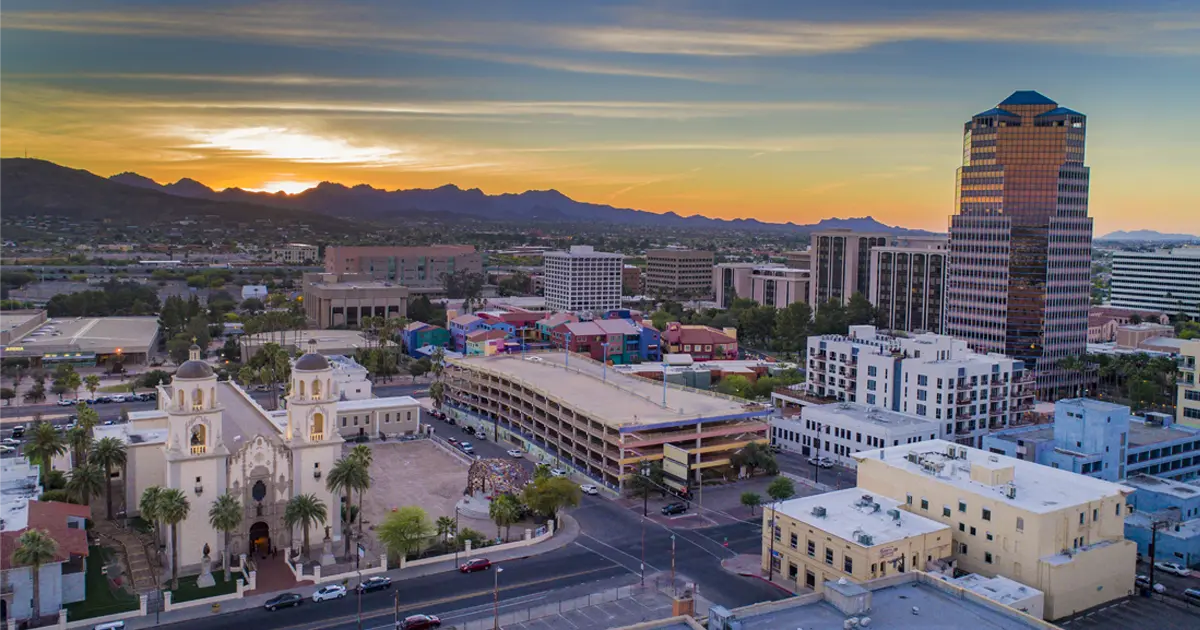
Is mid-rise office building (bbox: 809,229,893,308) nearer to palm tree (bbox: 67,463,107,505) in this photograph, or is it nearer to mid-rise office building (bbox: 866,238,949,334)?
mid-rise office building (bbox: 866,238,949,334)

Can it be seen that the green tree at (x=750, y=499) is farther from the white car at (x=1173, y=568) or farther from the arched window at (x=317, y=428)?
the arched window at (x=317, y=428)

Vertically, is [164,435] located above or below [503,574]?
above

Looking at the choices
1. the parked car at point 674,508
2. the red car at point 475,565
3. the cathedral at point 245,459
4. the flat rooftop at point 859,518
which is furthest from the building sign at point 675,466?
the cathedral at point 245,459

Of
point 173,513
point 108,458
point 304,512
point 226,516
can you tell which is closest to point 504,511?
point 304,512

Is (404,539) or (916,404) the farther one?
(916,404)

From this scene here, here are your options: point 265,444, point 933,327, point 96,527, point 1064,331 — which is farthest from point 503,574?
point 933,327

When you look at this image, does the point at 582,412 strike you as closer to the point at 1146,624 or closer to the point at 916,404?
the point at 916,404

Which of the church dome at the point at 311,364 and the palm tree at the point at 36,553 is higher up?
the church dome at the point at 311,364
